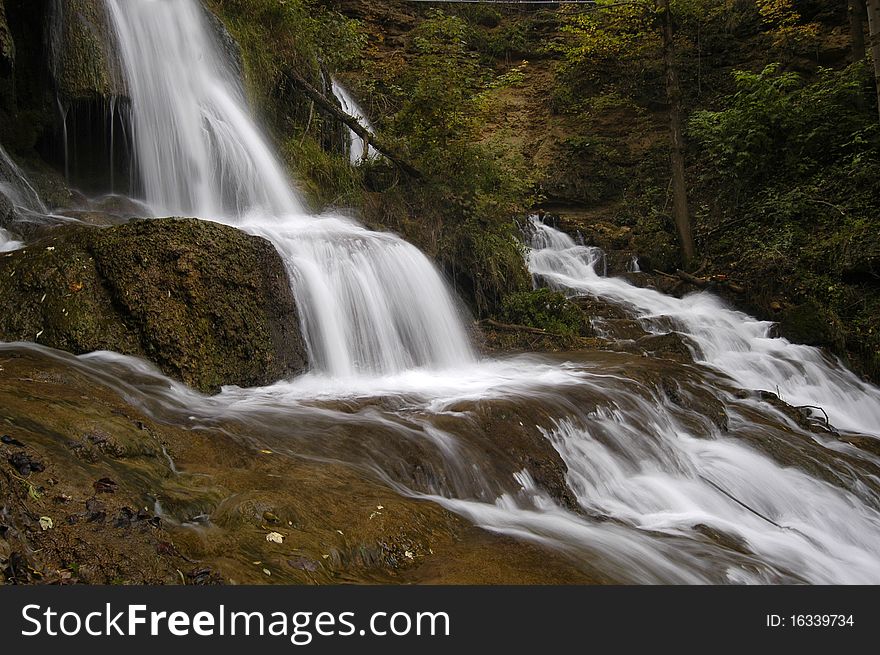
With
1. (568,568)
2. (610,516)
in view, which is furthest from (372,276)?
(568,568)

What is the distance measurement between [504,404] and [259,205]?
5456mm

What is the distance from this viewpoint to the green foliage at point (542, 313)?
1046 cm

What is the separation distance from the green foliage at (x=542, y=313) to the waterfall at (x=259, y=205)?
160 cm

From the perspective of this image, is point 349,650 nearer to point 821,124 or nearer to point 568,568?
point 568,568

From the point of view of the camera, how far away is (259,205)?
944cm

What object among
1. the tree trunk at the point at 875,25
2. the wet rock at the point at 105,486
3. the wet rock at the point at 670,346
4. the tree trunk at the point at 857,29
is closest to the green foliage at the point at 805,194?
the tree trunk at the point at 857,29

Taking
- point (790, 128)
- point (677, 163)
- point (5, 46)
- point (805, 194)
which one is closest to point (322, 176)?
point (5, 46)

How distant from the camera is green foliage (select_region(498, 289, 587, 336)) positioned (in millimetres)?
10461

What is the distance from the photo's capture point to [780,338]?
10.5 metres

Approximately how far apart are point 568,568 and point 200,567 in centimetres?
184

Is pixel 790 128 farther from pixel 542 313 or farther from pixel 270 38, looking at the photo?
pixel 270 38

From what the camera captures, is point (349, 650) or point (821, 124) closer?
point (349, 650)

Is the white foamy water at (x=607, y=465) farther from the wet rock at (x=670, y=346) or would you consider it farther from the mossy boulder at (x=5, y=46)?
the mossy boulder at (x=5, y=46)

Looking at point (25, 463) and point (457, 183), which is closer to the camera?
point (25, 463)
